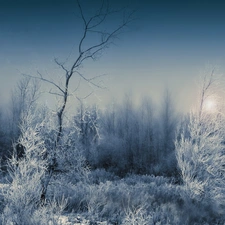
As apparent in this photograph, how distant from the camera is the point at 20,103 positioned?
1160 inches

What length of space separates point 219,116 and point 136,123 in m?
Answer: 22.4

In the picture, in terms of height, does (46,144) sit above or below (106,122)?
below

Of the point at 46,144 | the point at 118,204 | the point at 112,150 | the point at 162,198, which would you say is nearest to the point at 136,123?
the point at 112,150

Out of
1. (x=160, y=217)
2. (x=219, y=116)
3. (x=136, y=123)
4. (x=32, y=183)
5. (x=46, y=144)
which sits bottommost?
(x=160, y=217)

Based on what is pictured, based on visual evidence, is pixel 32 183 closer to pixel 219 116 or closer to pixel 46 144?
pixel 46 144

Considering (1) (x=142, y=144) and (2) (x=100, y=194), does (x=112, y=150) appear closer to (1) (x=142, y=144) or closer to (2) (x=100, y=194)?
(1) (x=142, y=144)

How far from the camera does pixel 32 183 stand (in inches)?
254

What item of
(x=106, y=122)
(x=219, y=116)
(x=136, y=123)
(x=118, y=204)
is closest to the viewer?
(x=118, y=204)

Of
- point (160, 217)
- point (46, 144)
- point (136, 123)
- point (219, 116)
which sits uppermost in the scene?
point (136, 123)

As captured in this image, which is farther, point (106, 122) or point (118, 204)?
point (106, 122)

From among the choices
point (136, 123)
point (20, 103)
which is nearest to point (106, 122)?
point (136, 123)

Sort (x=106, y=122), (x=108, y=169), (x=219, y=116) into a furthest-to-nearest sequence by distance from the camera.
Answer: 1. (x=106, y=122)
2. (x=108, y=169)
3. (x=219, y=116)

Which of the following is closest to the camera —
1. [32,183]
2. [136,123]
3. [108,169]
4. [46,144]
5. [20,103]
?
[32,183]

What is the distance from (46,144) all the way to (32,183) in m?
1.85
